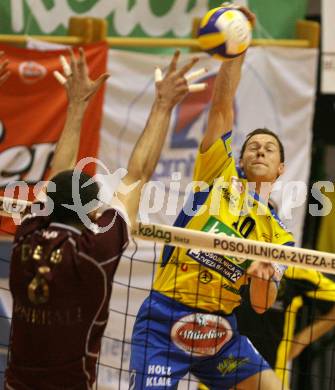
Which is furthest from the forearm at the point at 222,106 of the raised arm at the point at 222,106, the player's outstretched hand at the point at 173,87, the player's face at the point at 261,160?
the player's outstretched hand at the point at 173,87

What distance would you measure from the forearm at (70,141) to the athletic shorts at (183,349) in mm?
1249

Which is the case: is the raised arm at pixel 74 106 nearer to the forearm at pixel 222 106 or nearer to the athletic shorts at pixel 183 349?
the forearm at pixel 222 106

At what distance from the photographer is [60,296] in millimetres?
3963

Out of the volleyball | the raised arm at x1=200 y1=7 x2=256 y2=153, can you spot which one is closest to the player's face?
the raised arm at x1=200 y1=7 x2=256 y2=153

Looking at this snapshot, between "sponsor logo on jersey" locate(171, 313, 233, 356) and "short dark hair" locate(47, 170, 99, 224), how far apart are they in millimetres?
1653

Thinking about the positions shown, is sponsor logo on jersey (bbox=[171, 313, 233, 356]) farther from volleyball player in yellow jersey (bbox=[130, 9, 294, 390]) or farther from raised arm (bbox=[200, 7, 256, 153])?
raised arm (bbox=[200, 7, 256, 153])

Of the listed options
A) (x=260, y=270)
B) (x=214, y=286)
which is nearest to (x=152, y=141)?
(x=260, y=270)

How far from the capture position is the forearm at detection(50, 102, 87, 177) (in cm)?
459

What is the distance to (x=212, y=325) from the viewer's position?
558 cm

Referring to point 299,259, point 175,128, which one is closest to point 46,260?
point 299,259

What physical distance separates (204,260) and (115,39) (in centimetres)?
306

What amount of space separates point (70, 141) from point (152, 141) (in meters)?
0.54

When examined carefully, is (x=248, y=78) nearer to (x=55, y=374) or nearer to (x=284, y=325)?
(x=284, y=325)

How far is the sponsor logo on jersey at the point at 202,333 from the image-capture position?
5.52 meters
